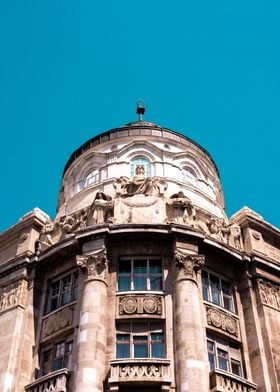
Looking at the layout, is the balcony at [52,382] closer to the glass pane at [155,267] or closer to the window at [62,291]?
the window at [62,291]

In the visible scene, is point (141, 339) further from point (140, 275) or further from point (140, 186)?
point (140, 186)

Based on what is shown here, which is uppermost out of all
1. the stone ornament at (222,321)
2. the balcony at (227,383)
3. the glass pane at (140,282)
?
the glass pane at (140,282)

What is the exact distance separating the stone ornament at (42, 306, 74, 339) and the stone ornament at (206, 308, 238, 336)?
20.7 ft

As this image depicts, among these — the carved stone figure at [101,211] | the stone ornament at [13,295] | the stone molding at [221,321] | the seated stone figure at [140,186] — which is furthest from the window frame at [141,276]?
the stone ornament at [13,295]

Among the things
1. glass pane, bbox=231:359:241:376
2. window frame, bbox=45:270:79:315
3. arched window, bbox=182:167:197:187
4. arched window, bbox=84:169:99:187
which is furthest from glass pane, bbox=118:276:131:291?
arched window, bbox=182:167:197:187

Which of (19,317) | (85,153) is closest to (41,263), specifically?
(19,317)

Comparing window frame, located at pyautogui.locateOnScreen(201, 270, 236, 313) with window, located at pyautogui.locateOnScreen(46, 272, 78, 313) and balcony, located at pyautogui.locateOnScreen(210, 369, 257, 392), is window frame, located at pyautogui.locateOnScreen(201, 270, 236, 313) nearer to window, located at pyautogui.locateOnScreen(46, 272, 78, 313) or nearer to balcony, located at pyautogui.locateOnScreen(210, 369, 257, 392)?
balcony, located at pyautogui.locateOnScreen(210, 369, 257, 392)

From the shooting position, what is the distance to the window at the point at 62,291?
27.8 metres

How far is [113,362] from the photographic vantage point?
23234mm

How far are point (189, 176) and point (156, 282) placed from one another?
1123 cm

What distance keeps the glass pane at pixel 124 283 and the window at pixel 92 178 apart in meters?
9.63

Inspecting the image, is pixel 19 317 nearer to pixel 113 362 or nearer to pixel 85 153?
pixel 113 362

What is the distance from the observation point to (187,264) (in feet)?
87.4

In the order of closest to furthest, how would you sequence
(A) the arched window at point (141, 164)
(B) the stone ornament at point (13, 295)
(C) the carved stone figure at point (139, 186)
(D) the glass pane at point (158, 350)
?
(D) the glass pane at point (158, 350) < (B) the stone ornament at point (13, 295) < (C) the carved stone figure at point (139, 186) < (A) the arched window at point (141, 164)
